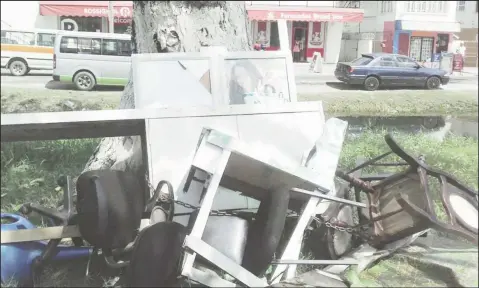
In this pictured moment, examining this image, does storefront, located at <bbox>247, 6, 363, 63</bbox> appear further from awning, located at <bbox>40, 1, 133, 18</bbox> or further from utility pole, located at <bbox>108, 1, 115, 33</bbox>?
utility pole, located at <bbox>108, 1, 115, 33</bbox>

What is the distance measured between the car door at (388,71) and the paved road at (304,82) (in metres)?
0.51

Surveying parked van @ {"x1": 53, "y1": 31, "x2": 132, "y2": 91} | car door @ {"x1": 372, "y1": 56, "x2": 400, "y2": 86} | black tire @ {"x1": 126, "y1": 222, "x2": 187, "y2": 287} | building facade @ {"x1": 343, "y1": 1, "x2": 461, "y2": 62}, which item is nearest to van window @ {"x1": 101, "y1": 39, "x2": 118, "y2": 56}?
parked van @ {"x1": 53, "y1": 31, "x2": 132, "y2": 91}

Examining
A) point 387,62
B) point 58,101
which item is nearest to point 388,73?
point 387,62

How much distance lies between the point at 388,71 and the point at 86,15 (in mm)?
6025

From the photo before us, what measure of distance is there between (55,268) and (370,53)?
6376mm

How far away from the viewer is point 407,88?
8.02 meters

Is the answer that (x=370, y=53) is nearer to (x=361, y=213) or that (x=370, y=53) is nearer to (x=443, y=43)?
(x=443, y=43)

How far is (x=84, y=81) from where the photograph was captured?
932 centimetres

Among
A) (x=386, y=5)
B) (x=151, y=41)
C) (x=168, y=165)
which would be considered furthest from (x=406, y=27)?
(x=168, y=165)

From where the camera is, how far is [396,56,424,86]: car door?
7.73 m

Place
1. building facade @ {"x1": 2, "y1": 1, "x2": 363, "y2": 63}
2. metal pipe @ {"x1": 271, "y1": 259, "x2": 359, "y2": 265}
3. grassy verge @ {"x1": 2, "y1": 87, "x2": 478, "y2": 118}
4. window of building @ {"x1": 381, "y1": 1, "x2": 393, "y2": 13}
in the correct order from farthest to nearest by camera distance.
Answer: building facade @ {"x1": 2, "y1": 1, "x2": 363, "y2": 63}, window of building @ {"x1": 381, "y1": 1, "x2": 393, "y2": 13}, grassy verge @ {"x1": 2, "y1": 87, "x2": 478, "y2": 118}, metal pipe @ {"x1": 271, "y1": 259, "x2": 359, "y2": 265}

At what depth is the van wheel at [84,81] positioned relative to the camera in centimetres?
886

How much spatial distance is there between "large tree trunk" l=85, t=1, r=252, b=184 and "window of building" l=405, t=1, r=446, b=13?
13.0 feet

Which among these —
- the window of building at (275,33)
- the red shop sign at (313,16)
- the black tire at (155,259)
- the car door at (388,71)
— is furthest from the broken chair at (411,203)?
the car door at (388,71)
